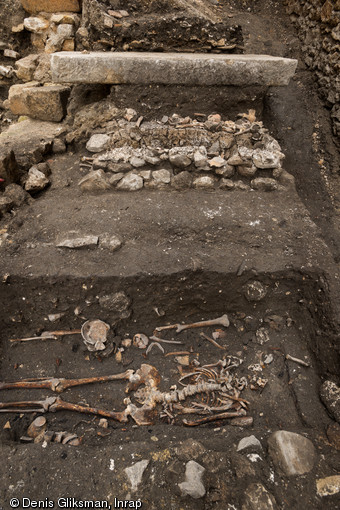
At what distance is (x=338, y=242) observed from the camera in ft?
11.3

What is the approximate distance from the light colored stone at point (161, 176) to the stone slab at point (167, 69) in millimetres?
1176

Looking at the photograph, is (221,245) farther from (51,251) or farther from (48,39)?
(48,39)

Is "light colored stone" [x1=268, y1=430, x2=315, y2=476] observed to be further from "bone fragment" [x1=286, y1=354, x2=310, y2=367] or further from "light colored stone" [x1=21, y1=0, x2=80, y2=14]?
"light colored stone" [x1=21, y1=0, x2=80, y2=14]

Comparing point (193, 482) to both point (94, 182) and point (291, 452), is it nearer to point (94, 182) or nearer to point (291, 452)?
point (291, 452)

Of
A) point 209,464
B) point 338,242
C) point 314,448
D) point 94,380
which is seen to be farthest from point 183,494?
point 338,242

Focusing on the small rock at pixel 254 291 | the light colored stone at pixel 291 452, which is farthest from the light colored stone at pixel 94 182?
the light colored stone at pixel 291 452

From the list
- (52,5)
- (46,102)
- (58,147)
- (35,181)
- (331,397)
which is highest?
(52,5)

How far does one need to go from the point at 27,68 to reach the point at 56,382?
518 centimetres

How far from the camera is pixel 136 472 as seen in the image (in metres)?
1.87

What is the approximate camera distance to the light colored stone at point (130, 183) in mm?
3414

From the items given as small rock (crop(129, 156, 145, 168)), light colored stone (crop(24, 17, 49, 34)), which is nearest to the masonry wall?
small rock (crop(129, 156, 145, 168))

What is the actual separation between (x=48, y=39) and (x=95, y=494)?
621 cm

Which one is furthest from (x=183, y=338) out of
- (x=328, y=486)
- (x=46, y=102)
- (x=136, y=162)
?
(x=46, y=102)

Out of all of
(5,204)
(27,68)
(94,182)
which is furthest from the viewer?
(27,68)
